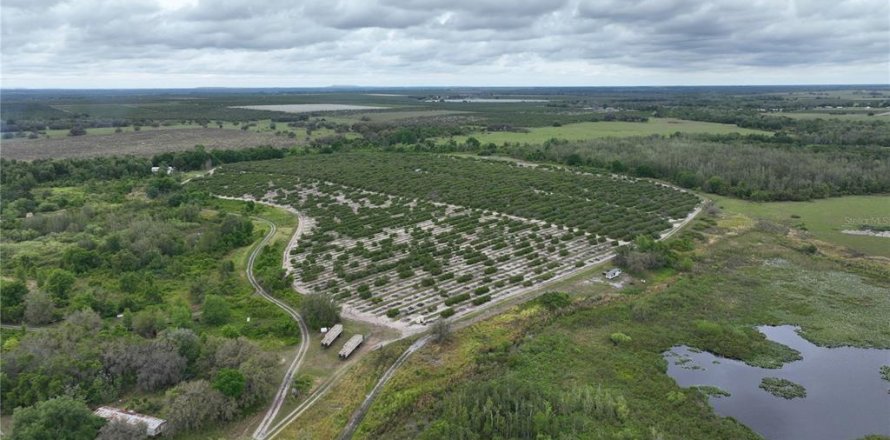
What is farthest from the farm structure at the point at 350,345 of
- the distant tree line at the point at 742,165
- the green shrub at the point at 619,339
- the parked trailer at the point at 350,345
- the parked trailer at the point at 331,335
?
the distant tree line at the point at 742,165

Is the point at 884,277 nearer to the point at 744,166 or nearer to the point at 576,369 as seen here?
the point at 576,369

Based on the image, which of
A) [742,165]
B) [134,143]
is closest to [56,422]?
[742,165]

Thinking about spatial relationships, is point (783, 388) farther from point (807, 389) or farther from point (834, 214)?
point (834, 214)

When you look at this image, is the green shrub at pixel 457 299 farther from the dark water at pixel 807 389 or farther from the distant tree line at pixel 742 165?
the distant tree line at pixel 742 165

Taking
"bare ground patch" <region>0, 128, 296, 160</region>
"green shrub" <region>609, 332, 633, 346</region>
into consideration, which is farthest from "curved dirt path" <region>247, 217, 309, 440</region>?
"bare ground patch" <region>0, 128, 296, 160</region>

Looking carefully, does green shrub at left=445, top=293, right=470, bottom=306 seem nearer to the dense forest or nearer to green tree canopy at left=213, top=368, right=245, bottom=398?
the dense forest
